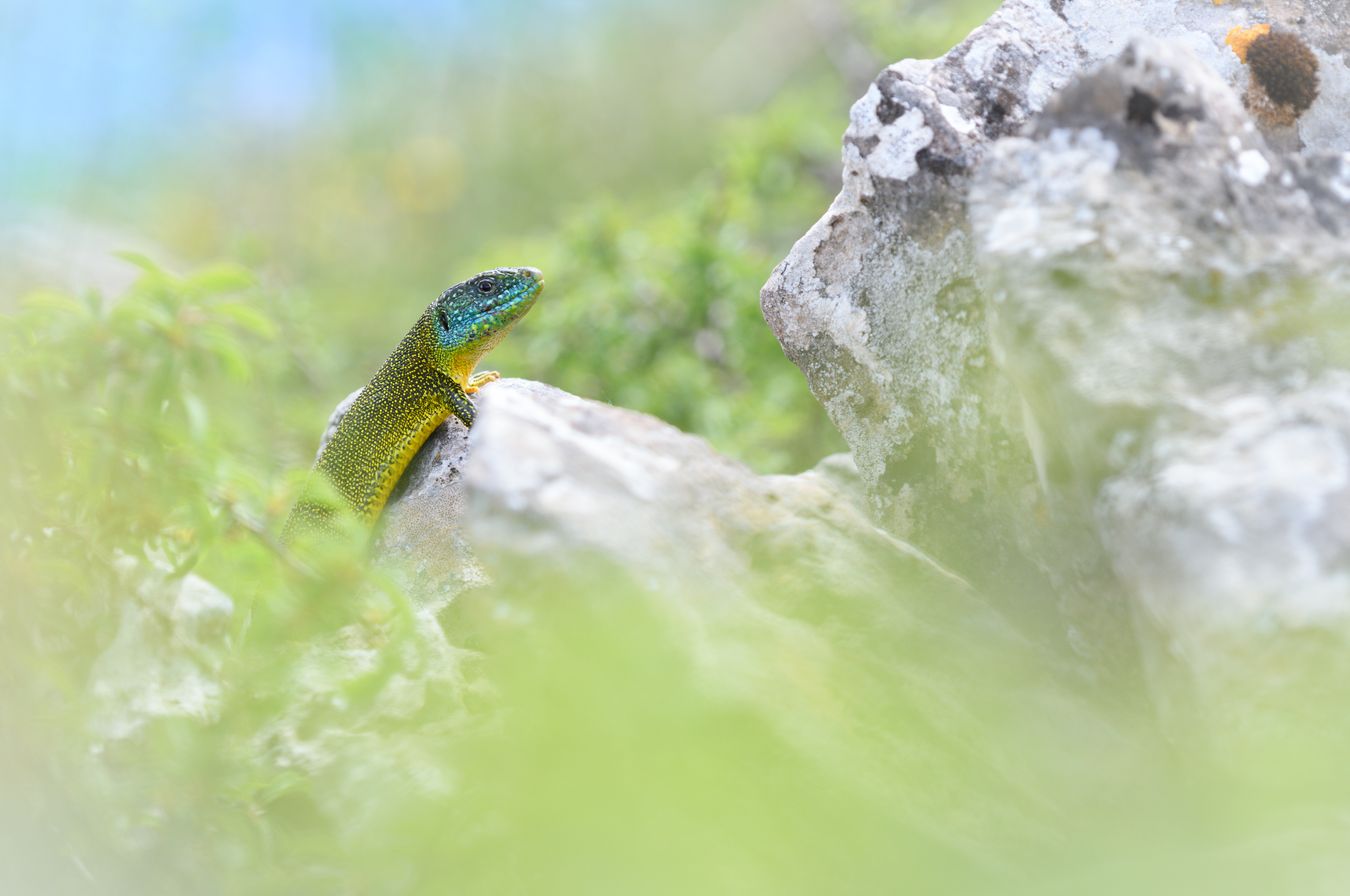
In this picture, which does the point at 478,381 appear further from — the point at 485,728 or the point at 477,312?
the point at 485,728

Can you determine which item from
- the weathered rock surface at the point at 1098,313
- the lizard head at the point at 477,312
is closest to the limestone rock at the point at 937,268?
the weathered rock surface at the point at 1098,313

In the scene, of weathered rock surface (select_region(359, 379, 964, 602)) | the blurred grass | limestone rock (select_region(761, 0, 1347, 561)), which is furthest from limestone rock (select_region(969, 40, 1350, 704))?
weathered rock surface (select_region(359, 379, 964, 602))

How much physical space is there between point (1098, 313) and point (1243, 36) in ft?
6.42

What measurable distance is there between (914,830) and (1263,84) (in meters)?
3.08

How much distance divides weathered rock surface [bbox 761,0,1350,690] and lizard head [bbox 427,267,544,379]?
236 centimetres

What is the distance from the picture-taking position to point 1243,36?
4.36 m

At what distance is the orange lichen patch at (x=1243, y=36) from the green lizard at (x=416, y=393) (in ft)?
12.1

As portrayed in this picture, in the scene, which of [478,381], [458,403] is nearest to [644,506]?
[458,403]

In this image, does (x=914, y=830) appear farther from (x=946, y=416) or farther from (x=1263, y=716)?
(x=946, y=416)

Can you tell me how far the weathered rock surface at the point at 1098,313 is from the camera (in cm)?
285

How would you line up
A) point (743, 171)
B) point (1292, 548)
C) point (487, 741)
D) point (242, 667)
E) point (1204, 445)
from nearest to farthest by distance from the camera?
point (1292, 548) < point (1204, 445) < point (487, 741) < point (242, 667) < point (743, 171)

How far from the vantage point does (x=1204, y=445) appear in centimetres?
292

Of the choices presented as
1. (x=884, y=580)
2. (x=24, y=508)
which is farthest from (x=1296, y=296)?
(x=24, y=508)

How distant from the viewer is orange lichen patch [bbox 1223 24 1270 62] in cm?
Result: 433
